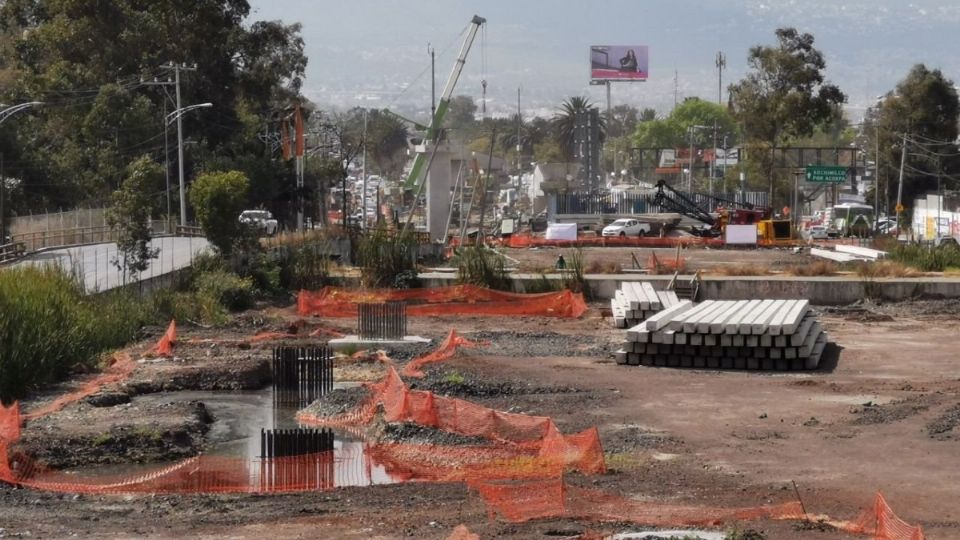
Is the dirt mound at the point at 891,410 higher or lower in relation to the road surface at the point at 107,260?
lower

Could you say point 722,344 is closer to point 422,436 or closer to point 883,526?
point 422,436

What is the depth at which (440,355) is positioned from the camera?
29281 millimetres

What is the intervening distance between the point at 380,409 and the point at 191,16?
206 feet

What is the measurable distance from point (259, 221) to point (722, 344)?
2822cm

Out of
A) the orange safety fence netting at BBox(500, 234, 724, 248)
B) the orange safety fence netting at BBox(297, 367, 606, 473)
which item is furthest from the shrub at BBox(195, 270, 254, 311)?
the orange safety fence netting at BBox(500, 234, 724, 248)

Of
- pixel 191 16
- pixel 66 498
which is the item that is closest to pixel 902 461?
pixel 66 498

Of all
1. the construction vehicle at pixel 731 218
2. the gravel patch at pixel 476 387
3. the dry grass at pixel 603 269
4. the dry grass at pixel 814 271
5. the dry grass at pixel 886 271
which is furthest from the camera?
the construction vehicle at pixel 731 218

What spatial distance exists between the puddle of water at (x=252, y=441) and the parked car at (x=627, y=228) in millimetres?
53391

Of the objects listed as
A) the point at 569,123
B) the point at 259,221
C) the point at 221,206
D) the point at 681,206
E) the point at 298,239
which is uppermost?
the point at 569,123

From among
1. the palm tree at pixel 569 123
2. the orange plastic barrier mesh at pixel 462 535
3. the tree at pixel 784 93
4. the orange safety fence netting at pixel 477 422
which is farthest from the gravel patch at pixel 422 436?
the palm tree at pixel 569 123

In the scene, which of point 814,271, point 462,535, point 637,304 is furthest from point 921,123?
point 462,535

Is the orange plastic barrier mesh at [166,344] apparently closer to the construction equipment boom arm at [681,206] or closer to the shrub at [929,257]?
the shrub at [929,257]

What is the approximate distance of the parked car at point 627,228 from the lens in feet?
263

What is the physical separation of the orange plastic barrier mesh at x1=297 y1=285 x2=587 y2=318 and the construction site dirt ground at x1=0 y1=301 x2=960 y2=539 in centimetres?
605
